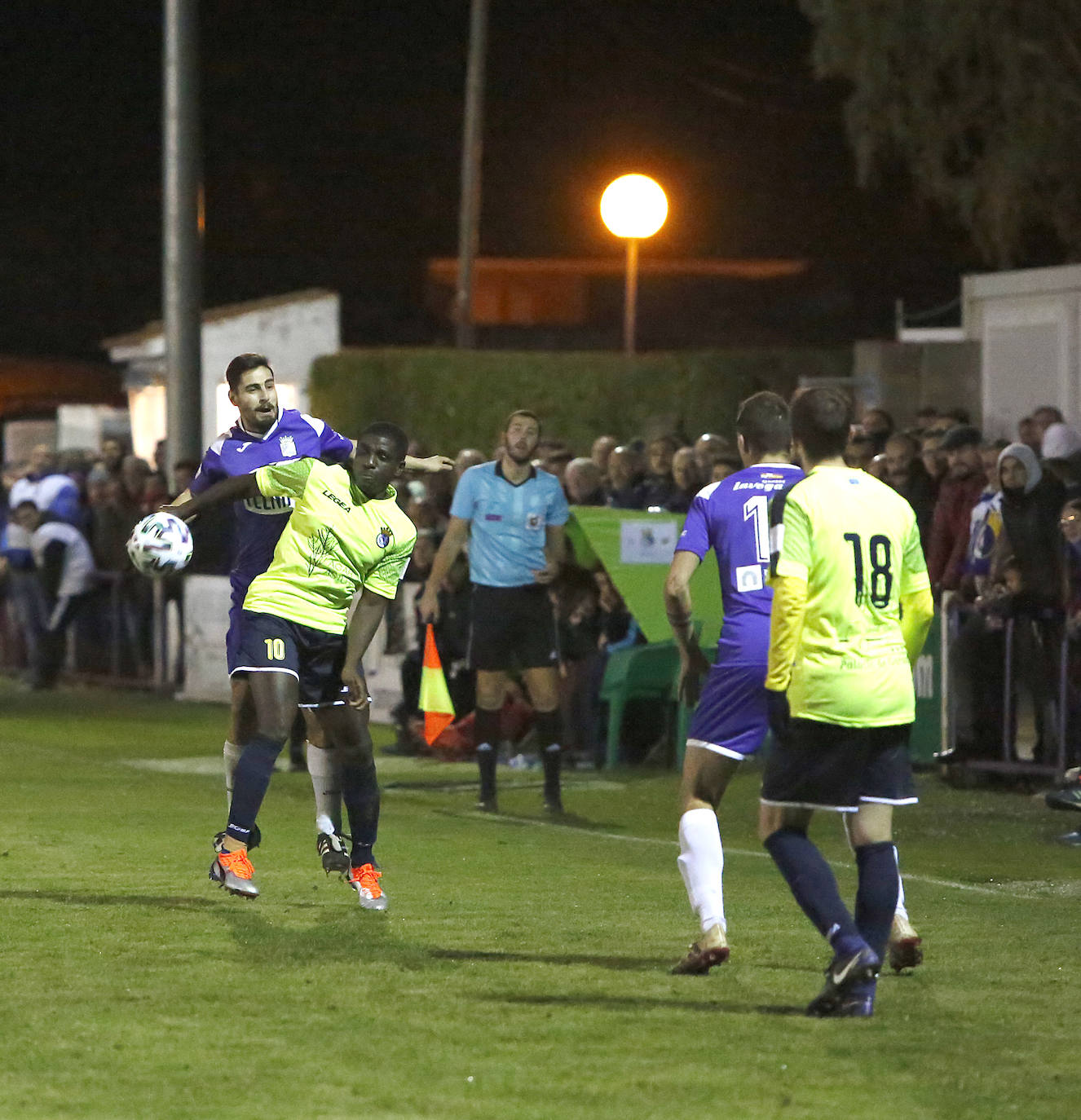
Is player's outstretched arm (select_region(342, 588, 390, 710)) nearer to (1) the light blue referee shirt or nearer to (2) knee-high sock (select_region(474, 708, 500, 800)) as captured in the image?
(2) knee-high sock (select_region(474, 708, 500, 800))

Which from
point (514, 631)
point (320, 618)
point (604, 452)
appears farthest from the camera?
point (604, 452)

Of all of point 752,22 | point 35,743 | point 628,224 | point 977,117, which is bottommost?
point 35,743

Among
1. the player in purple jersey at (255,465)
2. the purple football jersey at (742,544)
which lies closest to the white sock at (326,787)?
the player in purple jersey at (255,465)

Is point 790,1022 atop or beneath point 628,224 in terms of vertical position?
beneath

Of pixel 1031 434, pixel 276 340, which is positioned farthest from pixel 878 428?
pixel 276 340

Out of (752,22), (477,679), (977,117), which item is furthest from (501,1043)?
(752,22)

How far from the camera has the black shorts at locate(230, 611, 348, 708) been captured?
884 centimetres

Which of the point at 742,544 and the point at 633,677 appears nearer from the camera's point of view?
the point at 742,544

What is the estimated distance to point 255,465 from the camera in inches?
360

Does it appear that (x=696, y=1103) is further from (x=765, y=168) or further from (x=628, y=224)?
(x=765, y=168)

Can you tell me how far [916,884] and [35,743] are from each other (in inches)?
310

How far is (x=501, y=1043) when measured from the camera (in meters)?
6.44

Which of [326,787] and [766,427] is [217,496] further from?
[766,427]

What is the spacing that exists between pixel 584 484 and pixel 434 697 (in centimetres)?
330
